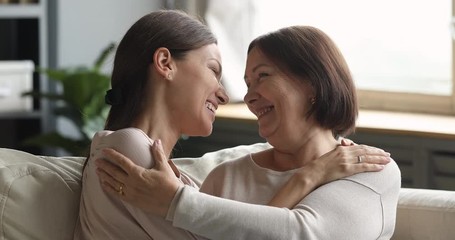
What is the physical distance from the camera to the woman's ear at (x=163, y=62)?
Answer: 6.90 ft

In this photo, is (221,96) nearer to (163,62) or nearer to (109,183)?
(163,62)

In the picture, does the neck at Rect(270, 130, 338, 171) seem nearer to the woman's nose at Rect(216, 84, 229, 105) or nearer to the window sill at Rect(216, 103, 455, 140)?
the woman's nose at Rect(216, 84, 229, 105)

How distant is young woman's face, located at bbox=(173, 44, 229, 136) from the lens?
7.05 feet

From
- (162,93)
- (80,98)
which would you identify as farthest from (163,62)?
(80,98)

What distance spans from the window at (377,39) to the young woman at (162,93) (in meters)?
2.22

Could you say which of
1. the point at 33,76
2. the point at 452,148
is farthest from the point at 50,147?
the point at 452,148

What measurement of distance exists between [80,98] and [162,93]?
2345mm

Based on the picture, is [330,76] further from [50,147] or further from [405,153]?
[50,147]

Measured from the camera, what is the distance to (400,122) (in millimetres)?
4094

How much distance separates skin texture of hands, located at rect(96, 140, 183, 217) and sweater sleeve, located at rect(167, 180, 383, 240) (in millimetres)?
28

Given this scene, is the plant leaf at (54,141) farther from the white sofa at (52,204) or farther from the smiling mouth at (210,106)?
the smiling mouth at (210,106)

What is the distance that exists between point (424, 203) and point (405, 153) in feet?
5.07

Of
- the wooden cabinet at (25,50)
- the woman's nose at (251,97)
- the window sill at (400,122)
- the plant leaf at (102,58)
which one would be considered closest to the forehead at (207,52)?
the woman's nose at (251,97)

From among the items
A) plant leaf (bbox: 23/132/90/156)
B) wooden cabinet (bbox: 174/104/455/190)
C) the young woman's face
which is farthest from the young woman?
plant leaf (bbox: 23/132/90/156)
